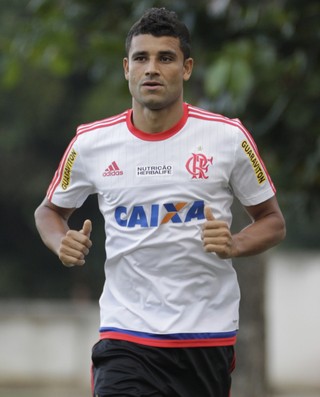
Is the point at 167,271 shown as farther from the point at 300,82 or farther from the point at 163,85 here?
the point at 300,82

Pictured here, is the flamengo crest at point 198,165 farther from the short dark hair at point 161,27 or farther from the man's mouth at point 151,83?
the short dark hair at point 161,27

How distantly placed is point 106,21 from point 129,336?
5.37 meters

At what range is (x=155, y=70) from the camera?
5738 mm

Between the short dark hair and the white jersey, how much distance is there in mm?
323

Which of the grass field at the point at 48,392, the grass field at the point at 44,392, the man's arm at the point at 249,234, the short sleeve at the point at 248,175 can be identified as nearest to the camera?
the man's arm at the point at 249,234

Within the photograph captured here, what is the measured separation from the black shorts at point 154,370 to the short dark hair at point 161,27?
1.24 metres

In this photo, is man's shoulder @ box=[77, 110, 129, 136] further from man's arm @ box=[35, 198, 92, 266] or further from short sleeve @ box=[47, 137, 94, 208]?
man's arm @ box=[35, 198, 92, 266]

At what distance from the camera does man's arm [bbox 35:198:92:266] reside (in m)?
5.63

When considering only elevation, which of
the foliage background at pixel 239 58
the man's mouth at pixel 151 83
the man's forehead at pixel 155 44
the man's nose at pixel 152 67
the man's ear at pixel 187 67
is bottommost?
the man's mouth at pixel 151 83

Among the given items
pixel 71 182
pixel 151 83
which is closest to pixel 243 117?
pixel 71 182

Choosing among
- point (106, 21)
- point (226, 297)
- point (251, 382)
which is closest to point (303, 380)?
point (251, 382)

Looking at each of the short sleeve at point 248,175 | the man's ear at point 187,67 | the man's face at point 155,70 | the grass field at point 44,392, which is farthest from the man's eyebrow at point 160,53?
the grass field at point 44,392

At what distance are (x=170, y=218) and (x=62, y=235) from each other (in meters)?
0.53

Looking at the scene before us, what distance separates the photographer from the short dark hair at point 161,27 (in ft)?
19.1
